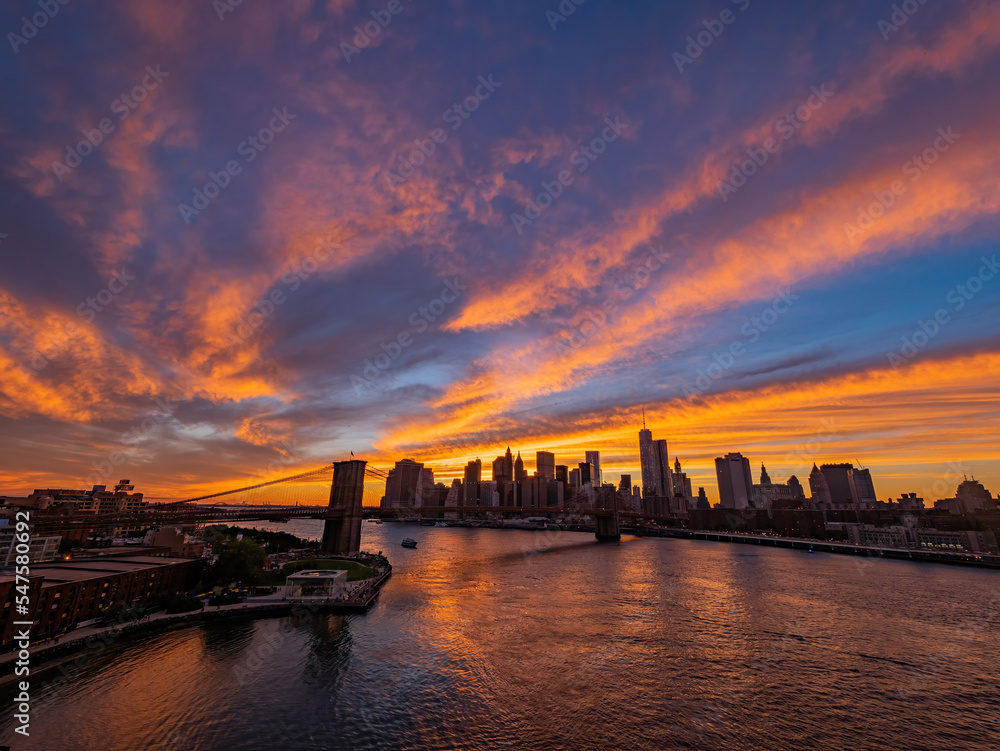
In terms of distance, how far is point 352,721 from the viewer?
2658 centimetres

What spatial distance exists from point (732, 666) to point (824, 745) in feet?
34.5

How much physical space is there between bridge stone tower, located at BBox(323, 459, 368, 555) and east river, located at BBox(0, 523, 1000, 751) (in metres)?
34.4

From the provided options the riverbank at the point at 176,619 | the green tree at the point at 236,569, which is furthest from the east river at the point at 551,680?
the green tree at the point at 236,569

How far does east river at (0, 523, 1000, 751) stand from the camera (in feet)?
83.2

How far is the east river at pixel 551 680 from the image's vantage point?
2536cm

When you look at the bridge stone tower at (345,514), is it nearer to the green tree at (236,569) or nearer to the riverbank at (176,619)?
the green tree at (236,569)

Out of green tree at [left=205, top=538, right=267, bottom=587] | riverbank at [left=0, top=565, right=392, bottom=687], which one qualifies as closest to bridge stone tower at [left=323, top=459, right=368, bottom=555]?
green tree at [left=205, top=538, right=267, bottom=587]

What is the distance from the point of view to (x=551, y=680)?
106 feet

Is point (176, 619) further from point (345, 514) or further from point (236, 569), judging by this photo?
point (345, 514)

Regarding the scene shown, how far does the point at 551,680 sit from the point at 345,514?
6873 centimetres

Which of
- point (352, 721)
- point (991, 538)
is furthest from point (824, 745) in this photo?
point (991, 538)

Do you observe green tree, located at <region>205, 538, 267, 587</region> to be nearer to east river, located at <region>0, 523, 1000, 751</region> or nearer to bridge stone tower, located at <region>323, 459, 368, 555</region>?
east river, located at <region>0, 523, 1000, 751</region>

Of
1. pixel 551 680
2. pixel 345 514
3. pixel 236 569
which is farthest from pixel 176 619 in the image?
pixel 345 514

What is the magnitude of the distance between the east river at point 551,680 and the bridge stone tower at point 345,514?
34.4 meters
